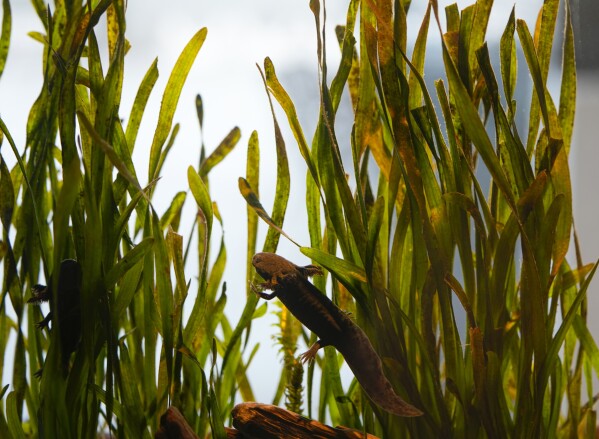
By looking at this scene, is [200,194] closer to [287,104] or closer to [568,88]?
[287,104]

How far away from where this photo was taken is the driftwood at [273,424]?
94cm

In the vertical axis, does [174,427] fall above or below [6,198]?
below

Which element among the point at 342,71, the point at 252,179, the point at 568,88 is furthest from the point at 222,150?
the point at 568,88

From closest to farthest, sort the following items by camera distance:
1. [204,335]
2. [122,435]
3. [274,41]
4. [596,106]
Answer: [122,435], [204,335], [274,41], [596,106]

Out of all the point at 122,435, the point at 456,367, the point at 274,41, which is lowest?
the point at 122,435

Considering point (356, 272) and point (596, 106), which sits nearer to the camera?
point (356, 272)

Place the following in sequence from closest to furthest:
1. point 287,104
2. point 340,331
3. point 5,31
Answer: point 340,331 → point 287,104 → point 5,31

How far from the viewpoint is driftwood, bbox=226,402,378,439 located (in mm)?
939

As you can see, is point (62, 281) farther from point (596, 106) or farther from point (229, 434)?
point (596, 106)

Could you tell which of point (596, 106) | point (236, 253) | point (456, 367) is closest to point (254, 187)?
point (236, 253)

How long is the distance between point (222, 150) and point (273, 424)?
1.85 feet

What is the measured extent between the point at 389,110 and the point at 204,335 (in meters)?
0.61

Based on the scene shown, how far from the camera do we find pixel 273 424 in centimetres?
94

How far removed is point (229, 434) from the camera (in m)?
0.99
